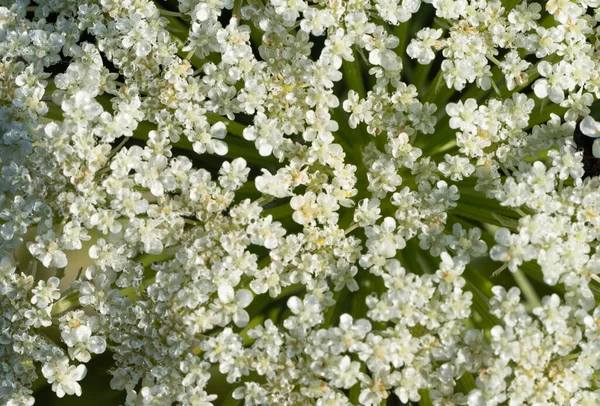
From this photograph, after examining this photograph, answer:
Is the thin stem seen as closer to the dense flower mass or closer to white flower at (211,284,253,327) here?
the dense flower mass

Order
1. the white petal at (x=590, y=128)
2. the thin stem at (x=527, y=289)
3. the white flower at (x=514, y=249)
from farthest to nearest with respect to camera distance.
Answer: the thin stem at (x=527, y=289) < the white petal at (x=590, y=128) < the white flower at (x=514, y=249)

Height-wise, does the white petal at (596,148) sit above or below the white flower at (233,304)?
above

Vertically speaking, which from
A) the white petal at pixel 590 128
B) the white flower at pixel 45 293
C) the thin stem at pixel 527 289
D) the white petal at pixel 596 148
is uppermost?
the white petal at pixel 590 128

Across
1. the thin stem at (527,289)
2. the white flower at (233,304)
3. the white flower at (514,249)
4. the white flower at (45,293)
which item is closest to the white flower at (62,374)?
the white flower at (45,293)

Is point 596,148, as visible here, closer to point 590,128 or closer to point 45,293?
point 590,128

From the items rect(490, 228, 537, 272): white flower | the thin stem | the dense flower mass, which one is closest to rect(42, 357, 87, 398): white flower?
the dense flower mass

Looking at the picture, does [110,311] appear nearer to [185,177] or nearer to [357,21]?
[185,177]

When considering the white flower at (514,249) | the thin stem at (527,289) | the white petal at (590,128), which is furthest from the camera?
the thin stem at (527,289)

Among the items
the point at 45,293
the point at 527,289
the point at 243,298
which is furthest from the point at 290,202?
the point at 527,289

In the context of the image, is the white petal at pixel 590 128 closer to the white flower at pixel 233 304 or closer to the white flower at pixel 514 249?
the white flower at pixel 514 249
